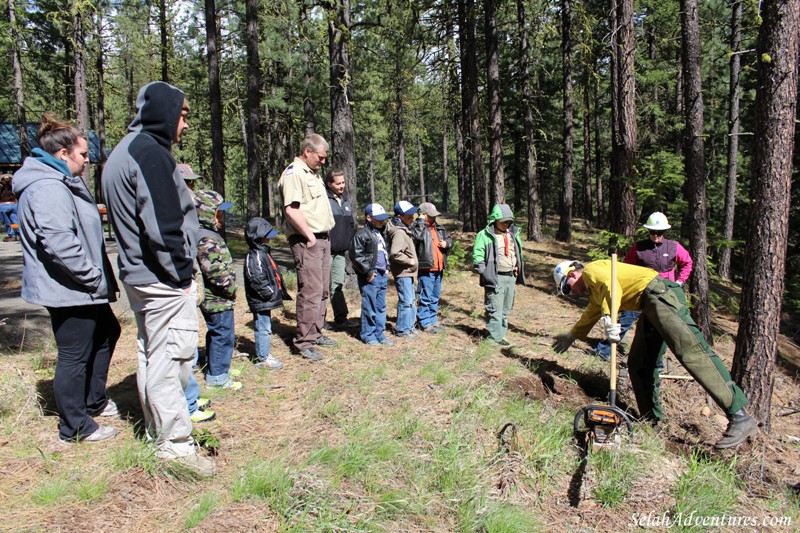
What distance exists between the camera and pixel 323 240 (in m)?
5.54

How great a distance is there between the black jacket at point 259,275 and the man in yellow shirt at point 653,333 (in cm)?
295

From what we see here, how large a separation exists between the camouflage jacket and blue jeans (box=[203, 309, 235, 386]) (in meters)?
0.09

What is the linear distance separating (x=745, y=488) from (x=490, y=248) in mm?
3643

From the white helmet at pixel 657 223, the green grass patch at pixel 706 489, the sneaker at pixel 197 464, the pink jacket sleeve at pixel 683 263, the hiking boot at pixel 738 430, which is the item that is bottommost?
the green grass patch at pixel 706 489

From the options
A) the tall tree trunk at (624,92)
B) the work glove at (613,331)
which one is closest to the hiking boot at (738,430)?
the work glove at (613,331)

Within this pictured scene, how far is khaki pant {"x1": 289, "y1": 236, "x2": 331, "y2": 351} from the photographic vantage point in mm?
5363

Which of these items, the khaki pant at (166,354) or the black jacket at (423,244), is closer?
the khaki pant at (166,354)

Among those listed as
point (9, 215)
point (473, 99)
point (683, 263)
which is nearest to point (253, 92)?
point (473, 99)

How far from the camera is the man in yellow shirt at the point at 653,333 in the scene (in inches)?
175

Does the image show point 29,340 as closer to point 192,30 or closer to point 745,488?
point 745,488

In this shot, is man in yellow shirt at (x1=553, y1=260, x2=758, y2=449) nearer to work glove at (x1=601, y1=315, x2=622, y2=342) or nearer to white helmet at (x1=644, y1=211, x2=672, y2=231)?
work glove at (x1=601, y1=315, x2=622, y2=342)

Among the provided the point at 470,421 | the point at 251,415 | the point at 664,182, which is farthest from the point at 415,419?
the point at 664,182

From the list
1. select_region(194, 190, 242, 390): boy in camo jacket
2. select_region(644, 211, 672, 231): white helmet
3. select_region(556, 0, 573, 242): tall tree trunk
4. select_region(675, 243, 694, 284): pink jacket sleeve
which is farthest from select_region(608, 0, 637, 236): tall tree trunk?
select_region(556, 0, 573, 242): tall tree trunk

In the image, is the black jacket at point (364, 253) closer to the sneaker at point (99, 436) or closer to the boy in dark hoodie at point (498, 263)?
the boy in dark hoodie at point (498, 263)
